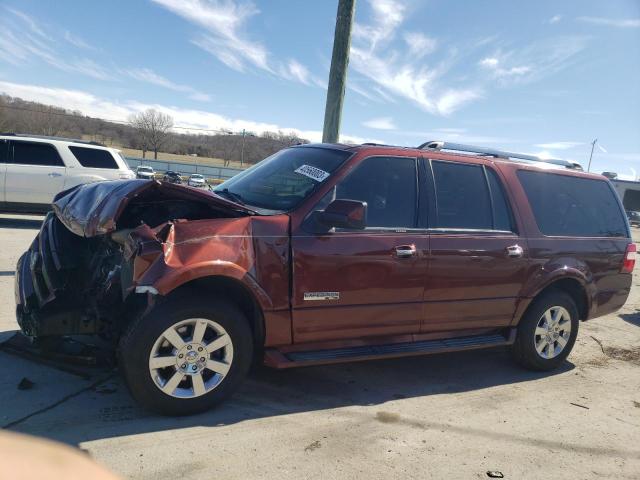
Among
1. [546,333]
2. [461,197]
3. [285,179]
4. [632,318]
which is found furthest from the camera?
[632,318]

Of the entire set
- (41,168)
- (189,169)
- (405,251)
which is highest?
(189,169)

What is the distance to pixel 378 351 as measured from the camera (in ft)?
13.0

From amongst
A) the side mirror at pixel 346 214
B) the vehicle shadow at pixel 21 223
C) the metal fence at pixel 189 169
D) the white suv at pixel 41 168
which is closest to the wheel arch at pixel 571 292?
the side mirror at pixel 346 214

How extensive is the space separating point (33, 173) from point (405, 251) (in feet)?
32.7

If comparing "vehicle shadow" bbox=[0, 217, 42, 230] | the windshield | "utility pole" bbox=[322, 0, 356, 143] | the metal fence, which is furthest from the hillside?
the windshield

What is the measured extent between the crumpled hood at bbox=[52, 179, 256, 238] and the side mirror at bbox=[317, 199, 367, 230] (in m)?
0.54

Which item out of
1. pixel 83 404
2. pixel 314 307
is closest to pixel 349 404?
pixel 314 307

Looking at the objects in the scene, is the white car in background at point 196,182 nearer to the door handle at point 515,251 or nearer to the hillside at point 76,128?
the door handle at point 515,251

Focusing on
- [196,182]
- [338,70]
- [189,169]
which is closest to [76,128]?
[189,169]

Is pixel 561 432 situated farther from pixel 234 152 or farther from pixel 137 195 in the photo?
pixel 234 152

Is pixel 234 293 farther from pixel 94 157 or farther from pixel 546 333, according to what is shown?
pixel 94 157

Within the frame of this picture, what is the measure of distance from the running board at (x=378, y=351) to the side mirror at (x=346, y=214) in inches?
38.1

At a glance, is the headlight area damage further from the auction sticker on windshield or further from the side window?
the side window

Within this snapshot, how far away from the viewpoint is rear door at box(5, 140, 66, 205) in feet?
35.7
